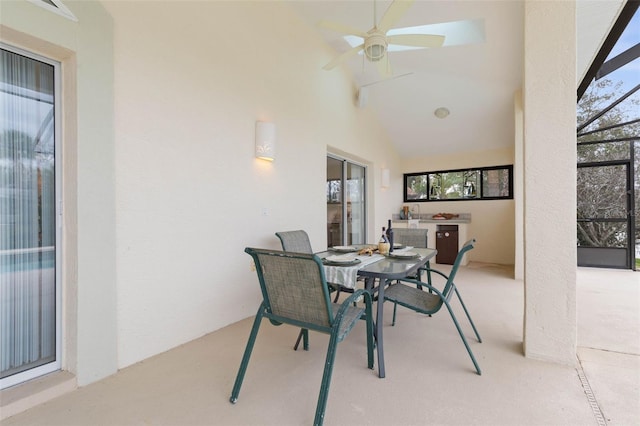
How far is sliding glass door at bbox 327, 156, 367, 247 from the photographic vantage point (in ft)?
15.6

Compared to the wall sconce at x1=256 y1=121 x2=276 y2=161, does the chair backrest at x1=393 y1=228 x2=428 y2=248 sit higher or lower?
lower

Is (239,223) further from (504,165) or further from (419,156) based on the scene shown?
(504,165)

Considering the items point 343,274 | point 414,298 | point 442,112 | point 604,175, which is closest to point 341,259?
point 343,274

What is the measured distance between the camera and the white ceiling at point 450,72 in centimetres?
317

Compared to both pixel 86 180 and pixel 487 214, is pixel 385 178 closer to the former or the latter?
pixel 487 214

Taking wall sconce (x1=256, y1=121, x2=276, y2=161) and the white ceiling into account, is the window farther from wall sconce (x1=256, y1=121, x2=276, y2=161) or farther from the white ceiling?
wall sconce (x1=256, y1=121, x2=276, y2=161)

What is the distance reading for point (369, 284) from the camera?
2.29m

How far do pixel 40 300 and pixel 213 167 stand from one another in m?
1.47

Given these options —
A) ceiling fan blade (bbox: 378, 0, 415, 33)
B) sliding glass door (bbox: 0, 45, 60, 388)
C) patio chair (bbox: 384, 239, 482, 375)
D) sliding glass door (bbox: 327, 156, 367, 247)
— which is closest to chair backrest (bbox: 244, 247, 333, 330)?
patio chair (bbox: 384, 239, 482, 375)

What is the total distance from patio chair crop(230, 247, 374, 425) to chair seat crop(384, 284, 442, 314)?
1.97 feet

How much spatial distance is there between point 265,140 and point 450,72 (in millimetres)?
3219

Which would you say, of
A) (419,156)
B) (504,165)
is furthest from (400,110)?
(504,165)

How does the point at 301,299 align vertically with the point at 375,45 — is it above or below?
below

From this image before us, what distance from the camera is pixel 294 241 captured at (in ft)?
9.95
